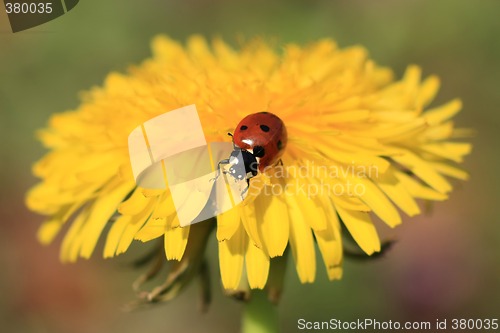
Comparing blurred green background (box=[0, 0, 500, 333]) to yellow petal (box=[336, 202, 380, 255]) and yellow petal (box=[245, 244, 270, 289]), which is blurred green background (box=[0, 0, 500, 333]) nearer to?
yellow petal (box=[245, 244, 270, 289])

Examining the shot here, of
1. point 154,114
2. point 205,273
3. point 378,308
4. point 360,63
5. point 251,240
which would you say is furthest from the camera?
point 378,308

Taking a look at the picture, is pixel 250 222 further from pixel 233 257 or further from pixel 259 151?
pixel 259 151

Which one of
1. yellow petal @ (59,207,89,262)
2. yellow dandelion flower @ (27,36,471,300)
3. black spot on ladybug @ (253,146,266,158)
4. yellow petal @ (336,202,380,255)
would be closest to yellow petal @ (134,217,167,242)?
yellow dandelion flower @ (27,36,471,300)

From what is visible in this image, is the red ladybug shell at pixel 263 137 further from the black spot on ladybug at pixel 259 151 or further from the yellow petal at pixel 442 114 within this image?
the yellow petal at pixel 442 114

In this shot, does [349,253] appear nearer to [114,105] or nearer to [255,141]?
[255,141]

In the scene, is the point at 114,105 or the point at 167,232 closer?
the point at 167,232

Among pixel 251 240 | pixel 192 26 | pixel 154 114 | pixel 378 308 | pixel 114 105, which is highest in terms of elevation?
pixel 192 26

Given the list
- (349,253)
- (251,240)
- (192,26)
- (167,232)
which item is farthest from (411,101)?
(192,26)
